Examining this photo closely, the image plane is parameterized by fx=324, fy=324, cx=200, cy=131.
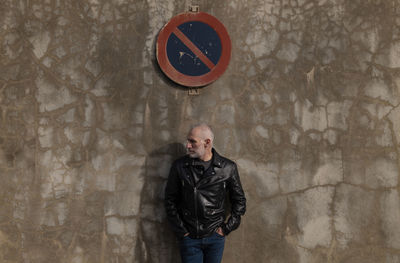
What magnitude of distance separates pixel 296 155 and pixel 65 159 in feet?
5.61

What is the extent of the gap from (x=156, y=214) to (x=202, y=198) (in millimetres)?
494

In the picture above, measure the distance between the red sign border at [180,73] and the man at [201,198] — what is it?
0.42m

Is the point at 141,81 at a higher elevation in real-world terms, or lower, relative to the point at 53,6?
lower

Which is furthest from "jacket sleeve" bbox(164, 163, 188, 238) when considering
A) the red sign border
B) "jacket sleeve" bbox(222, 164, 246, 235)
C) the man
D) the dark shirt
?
the red sign border

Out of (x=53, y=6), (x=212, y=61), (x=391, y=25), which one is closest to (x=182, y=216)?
(x=212, y=61)

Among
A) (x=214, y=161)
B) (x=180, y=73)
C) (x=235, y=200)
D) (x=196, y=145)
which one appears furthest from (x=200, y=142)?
(x=180, y=73)

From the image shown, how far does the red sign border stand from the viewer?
2342 mm

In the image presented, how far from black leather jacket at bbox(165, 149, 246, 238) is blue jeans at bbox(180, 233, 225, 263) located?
0.04 metres

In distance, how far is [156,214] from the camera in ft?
7.79

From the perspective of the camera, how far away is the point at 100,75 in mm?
2391

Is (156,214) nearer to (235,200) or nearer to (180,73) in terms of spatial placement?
(235,200)

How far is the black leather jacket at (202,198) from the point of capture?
2.06m

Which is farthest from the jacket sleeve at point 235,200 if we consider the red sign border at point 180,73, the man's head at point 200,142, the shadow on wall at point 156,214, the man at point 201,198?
the red sign border at point 180,73

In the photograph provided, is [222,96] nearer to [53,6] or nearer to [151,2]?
[151,2]
